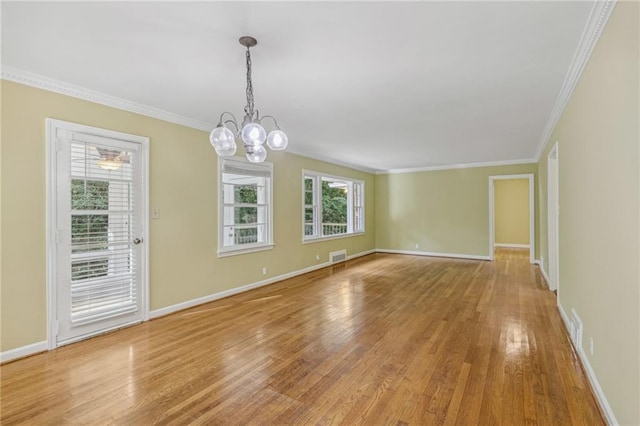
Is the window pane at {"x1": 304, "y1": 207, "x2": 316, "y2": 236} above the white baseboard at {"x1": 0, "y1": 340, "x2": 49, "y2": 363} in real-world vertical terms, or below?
above

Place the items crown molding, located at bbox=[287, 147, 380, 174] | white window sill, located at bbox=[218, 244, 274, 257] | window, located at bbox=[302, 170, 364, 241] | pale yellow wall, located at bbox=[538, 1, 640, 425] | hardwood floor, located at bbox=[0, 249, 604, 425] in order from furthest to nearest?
window, located at bbox=[302, 170, 364, 241]
crown molding, located at bbox=[287, 147, 380, 174]
white window sill, located at bbox=[218, 244, 274, 257]
hardwood floor, located at bbox=[0, 249, 604, 425]
pale yellow wall, located at bbox=[538, 1, 640, 425]

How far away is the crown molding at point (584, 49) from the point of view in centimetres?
183

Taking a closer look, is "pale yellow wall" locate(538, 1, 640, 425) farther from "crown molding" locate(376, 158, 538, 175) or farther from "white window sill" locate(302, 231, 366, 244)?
"crown molding" locate(376, 158, 538, 175)

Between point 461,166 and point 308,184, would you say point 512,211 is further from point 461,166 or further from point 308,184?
point 308,184

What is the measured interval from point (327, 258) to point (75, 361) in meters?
5.02

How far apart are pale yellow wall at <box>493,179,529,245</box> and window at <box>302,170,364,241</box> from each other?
4.84 metres

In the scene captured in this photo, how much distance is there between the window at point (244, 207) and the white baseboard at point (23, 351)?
2.12 meters

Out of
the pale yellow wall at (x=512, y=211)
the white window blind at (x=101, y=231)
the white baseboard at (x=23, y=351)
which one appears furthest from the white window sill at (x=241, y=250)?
the pale yellow wall at (x=512, y=211)

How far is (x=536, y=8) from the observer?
187 centimetres

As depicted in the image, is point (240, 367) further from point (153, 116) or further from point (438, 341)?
point (153, 116)

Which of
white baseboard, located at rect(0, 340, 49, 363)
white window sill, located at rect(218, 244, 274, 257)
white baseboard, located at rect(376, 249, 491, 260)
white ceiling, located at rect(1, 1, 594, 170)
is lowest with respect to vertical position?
white baseboard, located at rect(0, 340, 49, 363)

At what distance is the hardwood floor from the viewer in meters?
2.00

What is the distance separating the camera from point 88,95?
3.18m

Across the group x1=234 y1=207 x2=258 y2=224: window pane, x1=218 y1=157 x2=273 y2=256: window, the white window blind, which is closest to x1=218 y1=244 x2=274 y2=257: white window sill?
x1=218 y1=157 x2=273 y2=256: window
